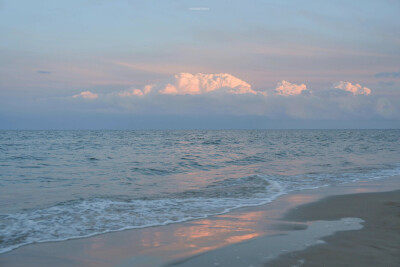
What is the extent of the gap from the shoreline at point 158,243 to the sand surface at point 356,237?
2.07 ft

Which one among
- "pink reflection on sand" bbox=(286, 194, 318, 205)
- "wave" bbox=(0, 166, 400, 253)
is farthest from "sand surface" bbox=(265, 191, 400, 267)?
"wave" bbox=(0, 166, 400, 253)

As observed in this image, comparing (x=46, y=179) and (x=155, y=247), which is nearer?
(x=155, y=247)

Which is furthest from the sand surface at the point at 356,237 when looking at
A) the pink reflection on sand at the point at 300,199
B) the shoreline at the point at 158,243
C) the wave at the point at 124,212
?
the wave at the point at 124,212

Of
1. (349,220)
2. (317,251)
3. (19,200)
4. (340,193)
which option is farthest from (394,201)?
(19,200)

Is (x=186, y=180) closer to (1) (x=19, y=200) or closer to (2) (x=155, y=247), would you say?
(1) (x=19, y=200)

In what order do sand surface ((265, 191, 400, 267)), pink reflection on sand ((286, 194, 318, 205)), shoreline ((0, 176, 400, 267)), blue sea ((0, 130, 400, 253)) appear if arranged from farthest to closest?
pink reflection on sand ((286, 194, 318, 205)) → blue sea ((0, 130, 400, 253)) → shoreline ((0, 176, 400, 267)) → sand surface ((265, 191, 400, 267))

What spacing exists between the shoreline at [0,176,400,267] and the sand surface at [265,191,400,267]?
0.63m

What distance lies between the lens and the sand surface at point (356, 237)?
479cm

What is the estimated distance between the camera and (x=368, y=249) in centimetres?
524

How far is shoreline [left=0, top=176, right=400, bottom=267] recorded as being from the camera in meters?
5.09

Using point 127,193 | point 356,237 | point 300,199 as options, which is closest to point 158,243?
point 356,237

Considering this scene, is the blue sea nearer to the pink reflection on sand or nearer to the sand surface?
the pink reflection on sand

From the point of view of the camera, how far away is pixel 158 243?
19.2 feet

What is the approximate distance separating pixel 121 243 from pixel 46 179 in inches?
342
